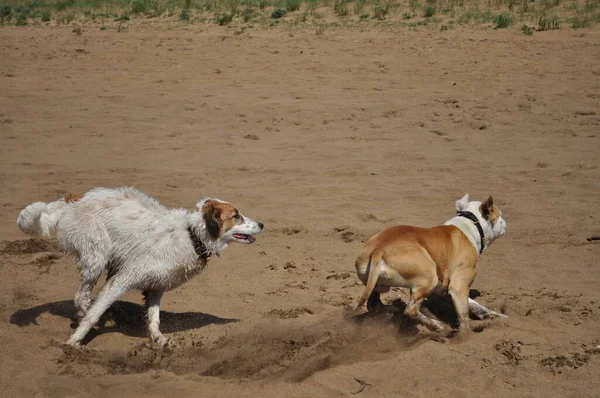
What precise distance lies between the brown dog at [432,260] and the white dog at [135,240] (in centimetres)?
123

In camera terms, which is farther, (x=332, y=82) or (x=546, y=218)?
(x=332, y=82)

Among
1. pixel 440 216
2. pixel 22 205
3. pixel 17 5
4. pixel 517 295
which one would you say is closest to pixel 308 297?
pixel 517 295

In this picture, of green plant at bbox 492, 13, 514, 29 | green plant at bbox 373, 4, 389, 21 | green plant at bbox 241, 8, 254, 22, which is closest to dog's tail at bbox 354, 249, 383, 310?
green plant at bbox 492, 13, 514, 29

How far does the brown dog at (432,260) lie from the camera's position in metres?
7.61

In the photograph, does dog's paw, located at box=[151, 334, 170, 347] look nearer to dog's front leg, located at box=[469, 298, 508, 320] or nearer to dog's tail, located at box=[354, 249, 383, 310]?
dog's tail, located at box=[354, 249, 383, 310]

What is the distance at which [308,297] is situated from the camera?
29.0ft

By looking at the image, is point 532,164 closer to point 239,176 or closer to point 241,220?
point 239,176

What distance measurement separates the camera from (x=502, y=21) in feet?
65.0

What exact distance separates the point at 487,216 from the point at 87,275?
162 inches

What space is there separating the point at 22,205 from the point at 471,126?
779cm

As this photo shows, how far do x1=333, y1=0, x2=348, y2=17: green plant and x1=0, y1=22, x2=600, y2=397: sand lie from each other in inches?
65.4

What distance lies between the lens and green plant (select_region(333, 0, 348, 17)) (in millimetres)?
21875

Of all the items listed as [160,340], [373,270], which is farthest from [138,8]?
[373,270]

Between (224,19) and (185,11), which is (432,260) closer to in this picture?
(224,19)
